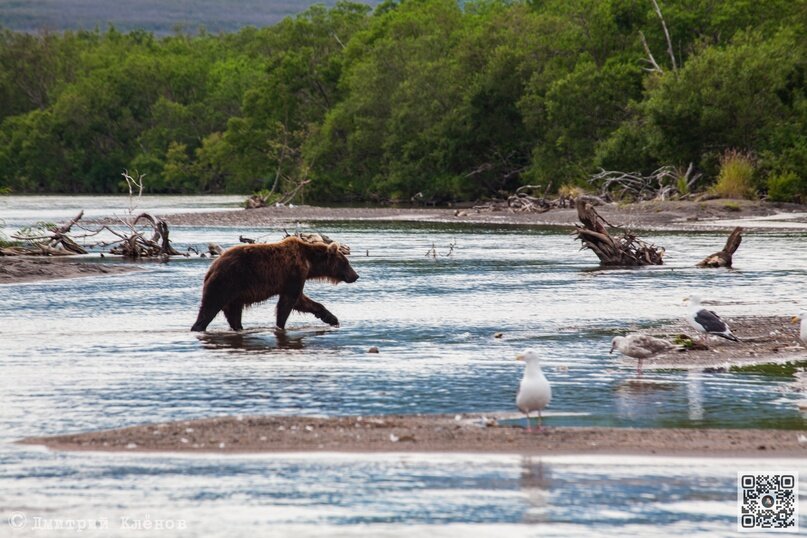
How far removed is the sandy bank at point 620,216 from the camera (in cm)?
4894

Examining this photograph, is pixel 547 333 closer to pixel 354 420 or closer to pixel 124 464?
pixel 354 420

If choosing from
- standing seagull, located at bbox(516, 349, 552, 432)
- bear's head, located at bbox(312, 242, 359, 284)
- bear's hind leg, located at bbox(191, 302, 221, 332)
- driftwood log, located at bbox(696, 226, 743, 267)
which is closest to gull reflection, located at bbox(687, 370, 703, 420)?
standing seagull, located at bbox(516, 349, 552, 432)

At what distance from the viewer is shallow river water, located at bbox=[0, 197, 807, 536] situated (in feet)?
28.1

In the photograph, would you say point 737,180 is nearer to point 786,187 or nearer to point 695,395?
point 786,187

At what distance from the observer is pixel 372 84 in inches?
3465

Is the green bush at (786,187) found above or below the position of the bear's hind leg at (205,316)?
above

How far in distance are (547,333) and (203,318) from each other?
4682 millimetres

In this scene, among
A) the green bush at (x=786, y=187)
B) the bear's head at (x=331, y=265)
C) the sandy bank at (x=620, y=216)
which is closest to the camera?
the bear's head at (x=331, y=265)

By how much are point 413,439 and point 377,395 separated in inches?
92.7

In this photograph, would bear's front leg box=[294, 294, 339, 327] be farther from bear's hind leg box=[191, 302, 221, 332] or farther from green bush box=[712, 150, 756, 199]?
green bush box=[712, 150, 756, 199]

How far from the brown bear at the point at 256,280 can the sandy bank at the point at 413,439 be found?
6.46 metres

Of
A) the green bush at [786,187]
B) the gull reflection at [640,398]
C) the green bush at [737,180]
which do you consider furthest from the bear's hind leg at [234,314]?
the green bush at [737,180]

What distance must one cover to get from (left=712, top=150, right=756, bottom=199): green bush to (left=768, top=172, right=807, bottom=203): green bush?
86 centimetres

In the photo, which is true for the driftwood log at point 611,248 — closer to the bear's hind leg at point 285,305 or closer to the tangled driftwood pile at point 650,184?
the bear's hind leg at point 285,305
